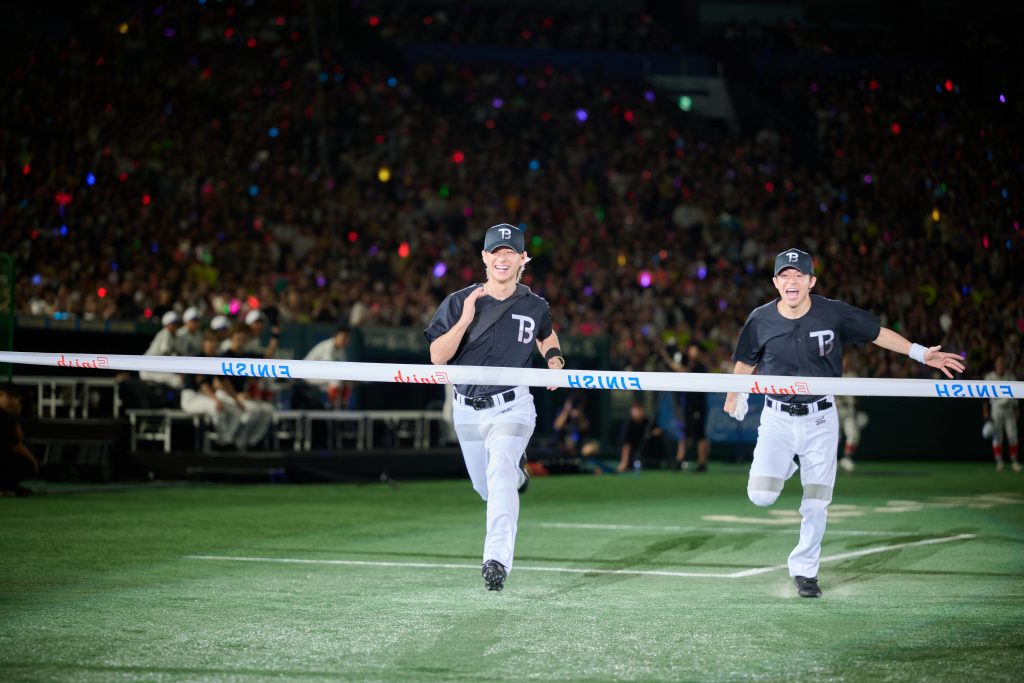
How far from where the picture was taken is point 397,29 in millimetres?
38344

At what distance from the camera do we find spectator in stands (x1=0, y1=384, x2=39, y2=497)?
15.5 m

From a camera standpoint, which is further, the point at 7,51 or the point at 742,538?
the point at 7,51

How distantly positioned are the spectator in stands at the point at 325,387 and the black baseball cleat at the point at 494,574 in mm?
11228

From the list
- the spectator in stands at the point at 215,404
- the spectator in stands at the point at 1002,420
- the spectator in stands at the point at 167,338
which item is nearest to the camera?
the spectator in stands at the point at 167,338

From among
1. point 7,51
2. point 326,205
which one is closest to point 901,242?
point 326,205

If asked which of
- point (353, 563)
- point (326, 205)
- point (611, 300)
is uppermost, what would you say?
point (326, 205)

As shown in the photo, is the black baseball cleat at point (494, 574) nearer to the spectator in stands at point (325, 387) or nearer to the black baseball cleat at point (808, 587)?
the black baseball cleat at point (808, 587)

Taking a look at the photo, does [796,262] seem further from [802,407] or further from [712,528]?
[712,528]

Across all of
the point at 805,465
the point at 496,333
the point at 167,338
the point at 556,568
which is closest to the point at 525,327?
the point at 496,333

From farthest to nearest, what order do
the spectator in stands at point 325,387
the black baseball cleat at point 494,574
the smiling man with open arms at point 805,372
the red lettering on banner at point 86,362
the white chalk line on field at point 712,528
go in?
the spectator in stands at point 325,387
the white chalk line on field at point 712,528
the red lettering on banner at point 86,362
the smiling man with open arms at point 805,372
the black baseball cleat at point 494,574

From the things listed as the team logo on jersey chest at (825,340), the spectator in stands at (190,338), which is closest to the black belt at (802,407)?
the team logo on jersey chest at (825,340)

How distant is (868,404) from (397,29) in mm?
17458

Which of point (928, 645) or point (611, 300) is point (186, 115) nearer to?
point (611, 300)

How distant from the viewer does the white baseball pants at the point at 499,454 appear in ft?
28.0
